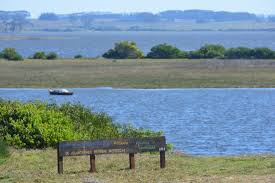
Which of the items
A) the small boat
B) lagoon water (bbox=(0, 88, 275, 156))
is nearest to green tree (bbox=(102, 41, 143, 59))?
lagoon water (bbox=(0, 88, 275, 156))

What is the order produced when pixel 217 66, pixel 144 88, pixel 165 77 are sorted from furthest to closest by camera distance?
pixel 217 66, pixel 165 77, pixel 144 88

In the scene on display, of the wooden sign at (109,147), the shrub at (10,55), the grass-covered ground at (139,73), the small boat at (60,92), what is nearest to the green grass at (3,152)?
the wooden sign at (109,147)

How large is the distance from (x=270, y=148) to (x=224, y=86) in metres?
33.1

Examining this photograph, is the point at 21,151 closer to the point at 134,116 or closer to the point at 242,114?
the point at 134,116

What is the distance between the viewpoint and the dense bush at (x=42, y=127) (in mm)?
25688

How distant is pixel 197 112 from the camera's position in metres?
52.3

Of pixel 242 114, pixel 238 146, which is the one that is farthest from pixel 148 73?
pixel 238 146

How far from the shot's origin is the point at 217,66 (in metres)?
77.3

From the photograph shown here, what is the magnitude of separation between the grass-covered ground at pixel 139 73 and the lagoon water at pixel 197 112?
2600mm

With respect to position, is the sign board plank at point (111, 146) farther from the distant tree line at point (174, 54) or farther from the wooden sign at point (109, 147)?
the distant tree line at point (174, 54)

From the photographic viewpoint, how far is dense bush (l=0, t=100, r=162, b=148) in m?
25.7

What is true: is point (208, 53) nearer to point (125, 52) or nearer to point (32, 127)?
point (125, 52)

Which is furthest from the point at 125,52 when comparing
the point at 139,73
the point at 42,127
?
the point at 42,127

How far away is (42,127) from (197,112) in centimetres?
2722
